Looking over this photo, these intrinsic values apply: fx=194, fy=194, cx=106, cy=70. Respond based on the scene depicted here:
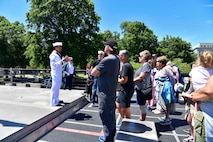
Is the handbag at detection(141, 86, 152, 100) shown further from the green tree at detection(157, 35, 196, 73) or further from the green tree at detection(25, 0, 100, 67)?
the green tree at detection(157, 35, 196, 73)

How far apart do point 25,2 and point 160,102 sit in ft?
60.7

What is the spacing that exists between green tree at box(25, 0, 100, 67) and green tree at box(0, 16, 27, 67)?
6.61m

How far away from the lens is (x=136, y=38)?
4375 cm

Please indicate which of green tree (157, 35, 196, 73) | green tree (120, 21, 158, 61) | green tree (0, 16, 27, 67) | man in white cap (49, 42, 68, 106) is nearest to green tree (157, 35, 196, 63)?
green tree (157, 35, 196, 73)

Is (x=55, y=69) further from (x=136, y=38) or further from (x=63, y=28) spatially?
(x=136, y=38)

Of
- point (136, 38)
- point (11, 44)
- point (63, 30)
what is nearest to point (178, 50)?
point (136, 38)

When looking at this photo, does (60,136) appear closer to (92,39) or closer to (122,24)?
(92,39)

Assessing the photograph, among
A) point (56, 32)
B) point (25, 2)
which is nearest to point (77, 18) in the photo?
point (56, 32)

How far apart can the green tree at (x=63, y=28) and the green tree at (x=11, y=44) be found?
661 centimetres

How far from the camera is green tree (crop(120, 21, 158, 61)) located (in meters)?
43.2

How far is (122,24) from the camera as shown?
46.8 metres

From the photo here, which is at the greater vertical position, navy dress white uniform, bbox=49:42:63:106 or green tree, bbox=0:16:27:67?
green tree, bbox=0:16:27:67

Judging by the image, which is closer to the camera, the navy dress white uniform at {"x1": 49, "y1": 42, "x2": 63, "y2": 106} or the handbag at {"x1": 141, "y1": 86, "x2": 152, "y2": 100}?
the handbag at {"x1": 141, "y1": 86, "x2": 152, "y2": 100}

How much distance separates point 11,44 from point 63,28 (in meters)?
10.3
